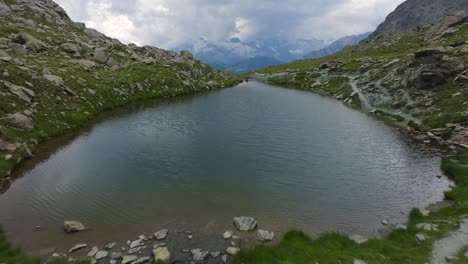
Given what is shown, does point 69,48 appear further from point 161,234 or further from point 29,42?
point 161,234

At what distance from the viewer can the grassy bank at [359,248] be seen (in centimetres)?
1750

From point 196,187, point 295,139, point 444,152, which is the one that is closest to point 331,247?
point 196,187

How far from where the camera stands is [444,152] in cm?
3872

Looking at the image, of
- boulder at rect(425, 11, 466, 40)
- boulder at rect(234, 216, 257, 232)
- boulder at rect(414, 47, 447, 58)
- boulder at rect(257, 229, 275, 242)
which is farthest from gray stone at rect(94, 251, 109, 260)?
boulder at rect(425, 11, 466, 40)

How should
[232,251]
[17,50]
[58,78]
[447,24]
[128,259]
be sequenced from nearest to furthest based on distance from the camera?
1. [128,259]
2. [232,251]
3. [58,78]
4. [17,50]
5. [447,24]

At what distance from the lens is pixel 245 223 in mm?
21672

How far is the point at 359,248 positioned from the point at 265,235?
6.72 meters

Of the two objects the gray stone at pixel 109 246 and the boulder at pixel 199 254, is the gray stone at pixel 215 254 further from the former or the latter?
the gray stone at pixel 109 246

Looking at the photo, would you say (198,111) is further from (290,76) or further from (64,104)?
(290,76)

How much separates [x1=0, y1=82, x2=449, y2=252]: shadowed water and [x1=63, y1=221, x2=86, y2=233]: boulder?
1.67 ft

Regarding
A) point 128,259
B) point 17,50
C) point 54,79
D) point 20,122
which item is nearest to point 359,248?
point 128,259

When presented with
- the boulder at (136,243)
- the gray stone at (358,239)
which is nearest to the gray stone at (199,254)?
the boulder at (136,243)

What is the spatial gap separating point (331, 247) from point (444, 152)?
31099 mm

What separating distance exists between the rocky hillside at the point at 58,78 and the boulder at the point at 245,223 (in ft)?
81.9
